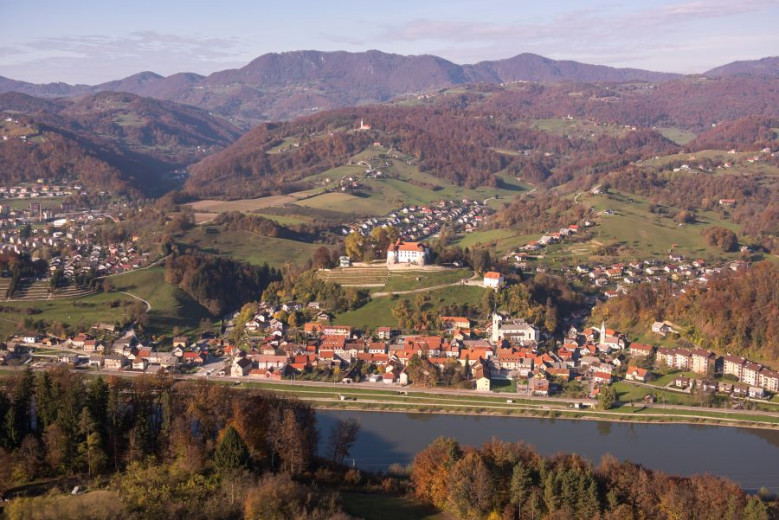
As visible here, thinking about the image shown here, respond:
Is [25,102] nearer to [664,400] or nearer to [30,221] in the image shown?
[30,221]

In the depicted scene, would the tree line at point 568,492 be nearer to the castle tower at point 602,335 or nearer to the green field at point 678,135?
the castle tower at point 602,335

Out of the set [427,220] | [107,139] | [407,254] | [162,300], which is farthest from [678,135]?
[162,300]

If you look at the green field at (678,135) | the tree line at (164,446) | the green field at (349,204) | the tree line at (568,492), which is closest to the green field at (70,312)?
the tree line at (164,446)

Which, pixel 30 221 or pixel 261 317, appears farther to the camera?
pixel 30 221

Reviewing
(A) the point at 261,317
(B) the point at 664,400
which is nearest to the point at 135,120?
(A) the point at 261,317

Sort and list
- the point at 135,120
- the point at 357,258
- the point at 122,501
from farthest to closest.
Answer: the point at 135,120 → the point at 357,258 → the point at 122,501

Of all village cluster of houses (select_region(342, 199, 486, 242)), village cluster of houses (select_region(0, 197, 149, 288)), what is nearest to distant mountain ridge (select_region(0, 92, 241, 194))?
village cluster of houses (select_region(0, 197, 149, 288))
